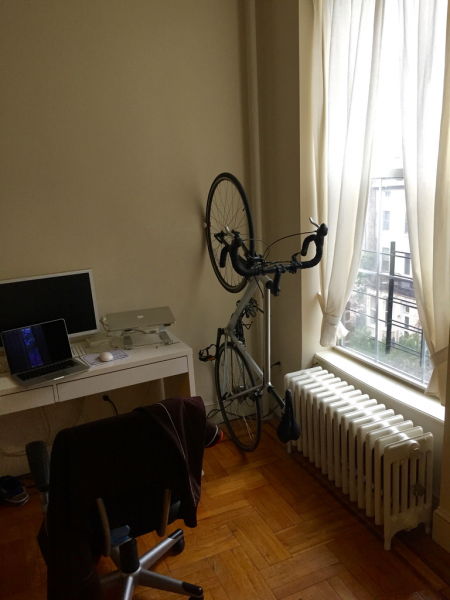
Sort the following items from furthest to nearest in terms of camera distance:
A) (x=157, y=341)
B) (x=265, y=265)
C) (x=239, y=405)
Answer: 1. (x=239, y=405)
2. (x=157, y=341)
3. (x=265, y=265)

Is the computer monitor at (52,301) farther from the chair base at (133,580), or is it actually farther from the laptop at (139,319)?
the chair base at (133,580)

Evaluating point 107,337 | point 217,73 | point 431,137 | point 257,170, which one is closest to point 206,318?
point 107,337

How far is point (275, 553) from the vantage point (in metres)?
1.96

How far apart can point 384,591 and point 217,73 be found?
261 centimetres

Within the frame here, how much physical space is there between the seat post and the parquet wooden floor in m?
0.15

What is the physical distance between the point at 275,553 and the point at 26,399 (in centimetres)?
126

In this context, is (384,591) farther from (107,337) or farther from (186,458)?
(107,337)

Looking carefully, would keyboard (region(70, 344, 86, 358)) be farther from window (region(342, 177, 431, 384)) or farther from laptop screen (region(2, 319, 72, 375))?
window (region(342, 177, 431, 384))

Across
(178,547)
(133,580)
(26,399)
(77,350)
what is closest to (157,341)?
(77,350)

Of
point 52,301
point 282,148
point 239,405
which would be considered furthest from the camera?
point 239,405

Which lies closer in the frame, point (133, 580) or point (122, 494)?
point (122, 494)

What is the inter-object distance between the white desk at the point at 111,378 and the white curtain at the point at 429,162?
1.16 m

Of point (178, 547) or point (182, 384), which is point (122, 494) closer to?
point (178, 547)

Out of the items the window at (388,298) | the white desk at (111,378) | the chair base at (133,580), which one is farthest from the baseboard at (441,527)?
the white desk at (111,378)
